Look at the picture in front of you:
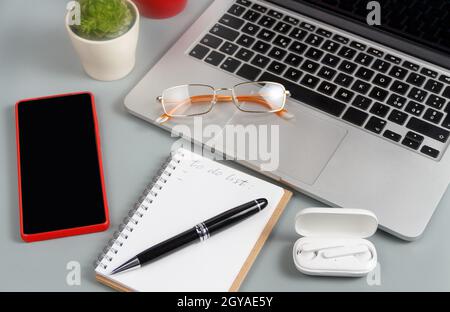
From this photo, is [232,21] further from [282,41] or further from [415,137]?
[415,137]

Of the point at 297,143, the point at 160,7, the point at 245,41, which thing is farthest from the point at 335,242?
the point at 160,7

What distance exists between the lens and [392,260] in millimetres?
812

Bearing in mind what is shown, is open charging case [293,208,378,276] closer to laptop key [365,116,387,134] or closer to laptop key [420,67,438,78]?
laptop key [365,116,387,134]

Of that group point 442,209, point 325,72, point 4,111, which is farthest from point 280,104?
point 4,111

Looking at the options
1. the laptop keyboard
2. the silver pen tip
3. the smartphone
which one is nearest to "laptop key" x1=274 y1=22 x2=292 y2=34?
the laptop keyboard

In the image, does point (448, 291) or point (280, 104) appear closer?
point (448, 291)

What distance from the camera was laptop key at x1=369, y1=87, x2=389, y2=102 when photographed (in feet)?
3.08

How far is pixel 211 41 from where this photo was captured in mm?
1013

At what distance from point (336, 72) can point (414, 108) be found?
0.13 meters

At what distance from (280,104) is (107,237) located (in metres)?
0.31

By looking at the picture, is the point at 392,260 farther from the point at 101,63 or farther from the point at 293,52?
the point at 101,63

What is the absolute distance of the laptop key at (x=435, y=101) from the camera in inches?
36.6

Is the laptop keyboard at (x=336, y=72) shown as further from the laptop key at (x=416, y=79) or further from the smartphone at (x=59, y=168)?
the smartphone at (x=59, y=168)

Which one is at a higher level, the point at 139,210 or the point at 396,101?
the point at 396,101
